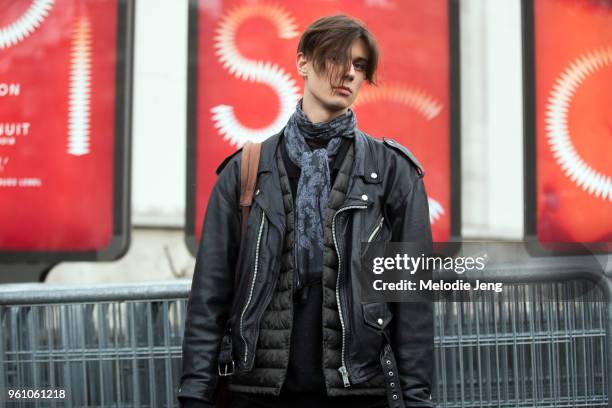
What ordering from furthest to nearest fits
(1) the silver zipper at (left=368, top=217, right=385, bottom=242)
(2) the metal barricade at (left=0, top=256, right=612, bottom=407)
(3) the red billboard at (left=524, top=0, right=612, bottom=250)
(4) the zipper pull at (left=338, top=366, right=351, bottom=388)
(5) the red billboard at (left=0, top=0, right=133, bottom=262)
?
(3) the red billboard at (left=524, top=0, right=612, bottom=250), (5) the red billboard at (left=0, top=0, right=133, bottom=262), (2) the metal barricade at (left=0, top=256, right=612, bottom=407), (1) the silver zipper at (left=368, top=217, right=385, bottom=242), (4) the zipper pull at (left=338, top=366, right=351, bottom=388)

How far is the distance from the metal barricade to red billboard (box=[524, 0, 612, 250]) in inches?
28.0

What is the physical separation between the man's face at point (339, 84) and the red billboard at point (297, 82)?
5.81 feet

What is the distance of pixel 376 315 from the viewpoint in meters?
Answer: 1.88

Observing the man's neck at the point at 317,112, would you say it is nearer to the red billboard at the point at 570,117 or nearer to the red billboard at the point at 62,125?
the red billboard at the point at 62,125

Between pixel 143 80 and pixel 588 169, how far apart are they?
2.10 metres

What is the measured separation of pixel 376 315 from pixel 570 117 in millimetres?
2393

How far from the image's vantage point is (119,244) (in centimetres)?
363

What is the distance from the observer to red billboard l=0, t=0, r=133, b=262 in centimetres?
371

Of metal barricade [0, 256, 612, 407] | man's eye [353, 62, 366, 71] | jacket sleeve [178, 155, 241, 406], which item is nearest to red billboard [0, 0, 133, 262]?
metal barricade [0, 256, 612, 407]

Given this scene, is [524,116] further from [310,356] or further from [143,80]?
[310,356]

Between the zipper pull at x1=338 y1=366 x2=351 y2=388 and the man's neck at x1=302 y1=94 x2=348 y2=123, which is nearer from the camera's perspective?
the zipper pull at x1=338 y1=366 x2=351 y2=388

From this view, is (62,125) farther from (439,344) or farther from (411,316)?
(411,316)

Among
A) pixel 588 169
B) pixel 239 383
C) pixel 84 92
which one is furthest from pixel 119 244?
pixel 588 169

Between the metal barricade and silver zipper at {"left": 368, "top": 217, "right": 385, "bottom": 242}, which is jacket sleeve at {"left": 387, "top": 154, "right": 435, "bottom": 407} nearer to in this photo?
silver zipper at {"left": 368, "top": 217, "right": 385, "bottom": 242}
